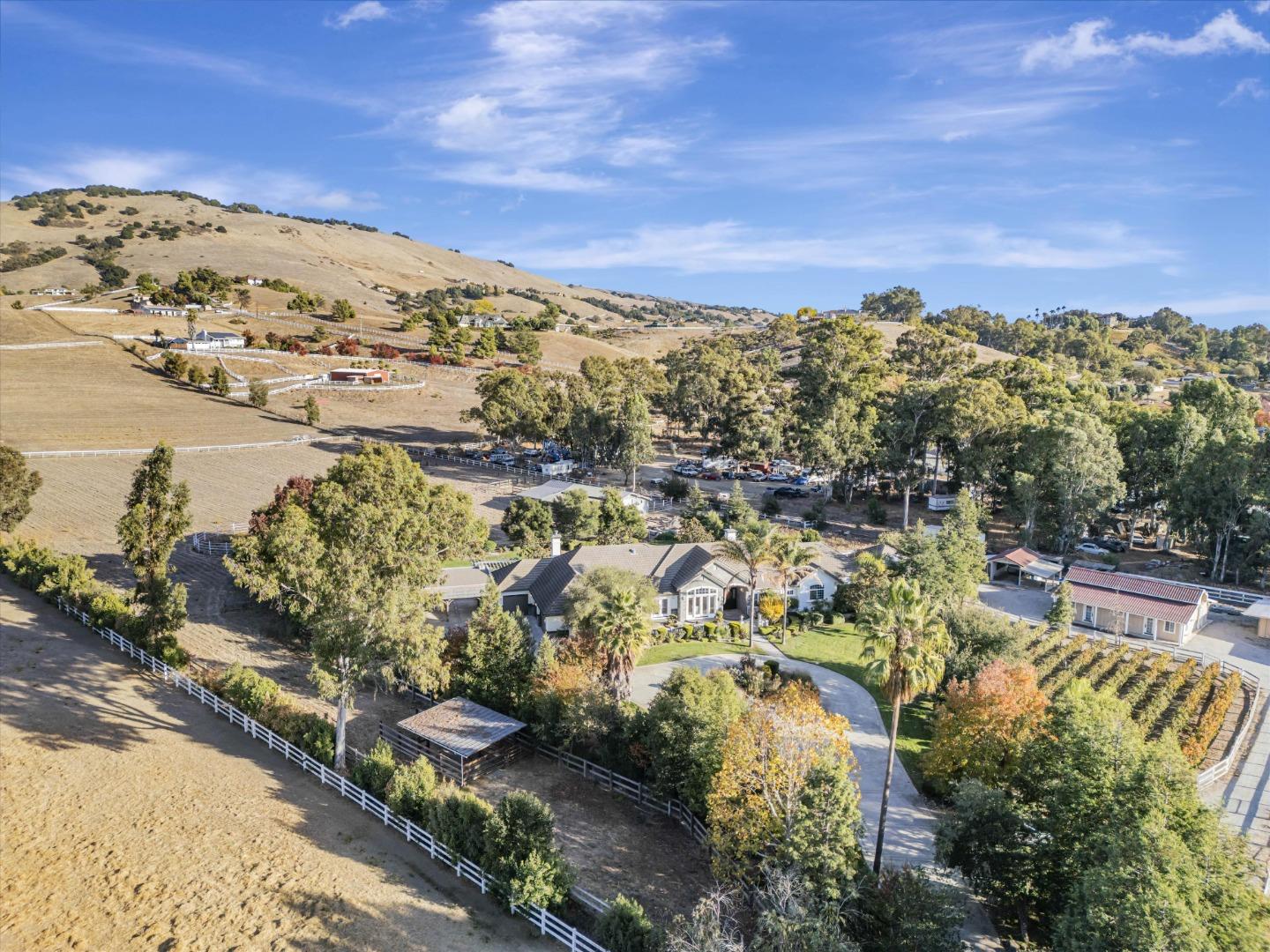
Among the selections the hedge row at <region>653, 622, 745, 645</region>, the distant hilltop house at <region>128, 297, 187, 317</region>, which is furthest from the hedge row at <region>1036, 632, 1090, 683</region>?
the distant hilltop house at <region>128, 297, 187, 317</region>

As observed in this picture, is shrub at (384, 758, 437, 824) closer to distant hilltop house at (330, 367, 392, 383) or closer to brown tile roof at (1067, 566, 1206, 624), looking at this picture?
brown tile roof at (1067, 566, 1206, 624)

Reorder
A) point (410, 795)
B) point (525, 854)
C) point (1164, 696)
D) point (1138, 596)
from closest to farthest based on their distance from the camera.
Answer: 1. point (525, 854)
2. point (410, 795)
3. point (1164, 696)
4. point (1138, 596)

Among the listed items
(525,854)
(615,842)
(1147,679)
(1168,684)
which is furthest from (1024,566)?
(525,854)

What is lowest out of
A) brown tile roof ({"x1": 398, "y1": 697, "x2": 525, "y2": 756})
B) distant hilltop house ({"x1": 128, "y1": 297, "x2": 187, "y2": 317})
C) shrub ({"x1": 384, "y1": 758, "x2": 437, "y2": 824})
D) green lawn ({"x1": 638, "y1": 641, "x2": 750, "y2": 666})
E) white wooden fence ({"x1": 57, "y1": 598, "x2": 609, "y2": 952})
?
white wooden fence ({"x1": 57, "y1": 598, "x2": 609, "y2": 952})

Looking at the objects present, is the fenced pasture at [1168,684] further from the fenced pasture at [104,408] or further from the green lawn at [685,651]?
the fenced pasture at [104,408]

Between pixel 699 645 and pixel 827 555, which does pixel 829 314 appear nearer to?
pixel 827 555

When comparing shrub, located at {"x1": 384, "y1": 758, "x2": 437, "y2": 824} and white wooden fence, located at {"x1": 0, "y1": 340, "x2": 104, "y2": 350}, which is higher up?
white wooden fence, located at {"x1": 0, "y1": 340, "x2": 104, "y2": 350}

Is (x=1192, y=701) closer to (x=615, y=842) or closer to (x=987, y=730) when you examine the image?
(x=987, y=730)
